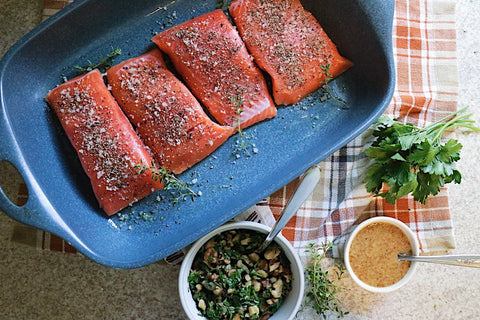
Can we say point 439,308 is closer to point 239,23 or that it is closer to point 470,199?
point 470,199

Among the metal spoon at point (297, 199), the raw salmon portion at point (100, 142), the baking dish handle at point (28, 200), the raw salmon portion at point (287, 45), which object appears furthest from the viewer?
the raw salmon portion at point (287, 45)

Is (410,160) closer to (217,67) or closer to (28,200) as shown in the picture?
(217,67)

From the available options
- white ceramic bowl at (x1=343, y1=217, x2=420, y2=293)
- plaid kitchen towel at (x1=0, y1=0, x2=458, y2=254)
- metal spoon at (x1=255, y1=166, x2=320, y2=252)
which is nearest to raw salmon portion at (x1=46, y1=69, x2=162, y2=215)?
plaid kitchen towel at (x1=0, y1=0, x2=458, y2=254)

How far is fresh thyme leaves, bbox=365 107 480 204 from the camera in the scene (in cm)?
197

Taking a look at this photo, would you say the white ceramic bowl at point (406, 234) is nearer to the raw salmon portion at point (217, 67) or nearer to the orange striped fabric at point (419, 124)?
the orange striped fabric at point (419, 124)

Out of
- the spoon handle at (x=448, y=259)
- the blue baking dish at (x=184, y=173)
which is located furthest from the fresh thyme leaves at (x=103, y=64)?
the spoon handle at (x=448, y=259)

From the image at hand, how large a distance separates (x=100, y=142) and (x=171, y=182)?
1.07ft

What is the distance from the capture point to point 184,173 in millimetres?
2119

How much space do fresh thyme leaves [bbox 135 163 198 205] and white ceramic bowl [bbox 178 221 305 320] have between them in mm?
217

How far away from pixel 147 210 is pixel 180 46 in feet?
2.29

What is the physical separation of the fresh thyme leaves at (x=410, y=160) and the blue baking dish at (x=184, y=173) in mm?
133

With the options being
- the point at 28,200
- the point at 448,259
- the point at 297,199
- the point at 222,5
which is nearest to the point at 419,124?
the point at 448,259

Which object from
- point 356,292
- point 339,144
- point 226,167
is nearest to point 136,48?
point 226,167

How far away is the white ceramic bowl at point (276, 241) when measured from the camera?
1.95m
